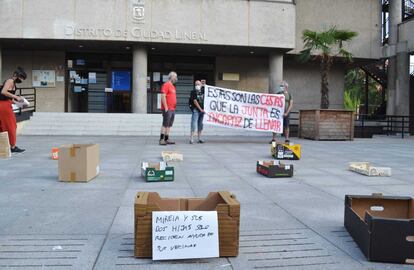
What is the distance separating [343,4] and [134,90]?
14369mm

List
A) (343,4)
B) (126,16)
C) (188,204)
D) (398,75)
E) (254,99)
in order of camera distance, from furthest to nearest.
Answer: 1. (343,4)
2. (398,75)
3. (126,16)
4. (254,99)
5. (188,204)

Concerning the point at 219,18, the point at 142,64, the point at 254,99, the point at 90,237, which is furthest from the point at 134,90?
the point at 90,237

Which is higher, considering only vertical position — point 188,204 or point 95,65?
point 95,65

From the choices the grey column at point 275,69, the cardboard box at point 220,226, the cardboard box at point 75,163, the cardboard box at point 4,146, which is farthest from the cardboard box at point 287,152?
the grey column at point 275,69

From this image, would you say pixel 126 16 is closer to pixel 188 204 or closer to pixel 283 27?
pixel 283 27

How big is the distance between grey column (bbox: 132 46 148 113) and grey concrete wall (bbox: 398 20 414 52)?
14.5 metres

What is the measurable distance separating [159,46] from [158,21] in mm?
1610

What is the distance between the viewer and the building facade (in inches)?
895

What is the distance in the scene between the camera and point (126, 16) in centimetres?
2288

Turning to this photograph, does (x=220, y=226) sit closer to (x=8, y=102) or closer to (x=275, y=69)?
(x=8, y=102)

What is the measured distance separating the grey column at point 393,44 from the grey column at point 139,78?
14.4 metres

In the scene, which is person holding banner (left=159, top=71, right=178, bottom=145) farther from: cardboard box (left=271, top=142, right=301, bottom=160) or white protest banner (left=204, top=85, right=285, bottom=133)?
cardboard box (left=271, top=142, right=301, bottom=160)

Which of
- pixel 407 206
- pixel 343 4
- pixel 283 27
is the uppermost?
pixel 343 4

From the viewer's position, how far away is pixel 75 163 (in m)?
6.98
